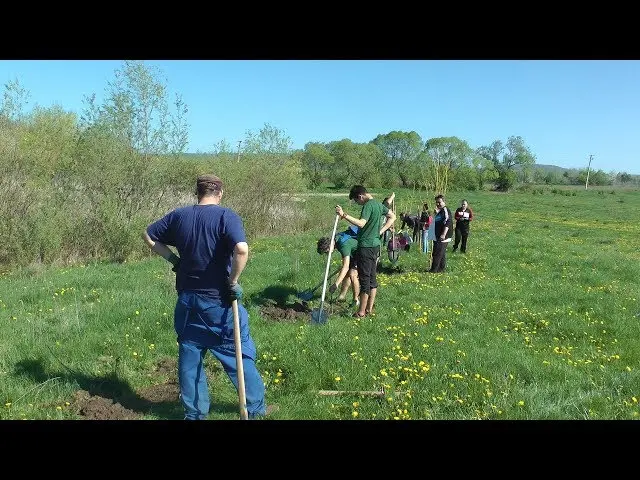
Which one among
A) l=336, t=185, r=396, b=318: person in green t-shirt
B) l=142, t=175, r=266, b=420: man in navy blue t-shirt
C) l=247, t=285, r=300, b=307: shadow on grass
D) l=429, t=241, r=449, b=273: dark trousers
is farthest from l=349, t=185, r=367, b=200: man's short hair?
l=429, t=241, r=449, b=273: dark trousers

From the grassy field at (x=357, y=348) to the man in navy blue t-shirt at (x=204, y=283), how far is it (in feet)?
1.43

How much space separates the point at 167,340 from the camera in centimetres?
660

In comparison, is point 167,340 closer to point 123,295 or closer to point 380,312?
point 123,295

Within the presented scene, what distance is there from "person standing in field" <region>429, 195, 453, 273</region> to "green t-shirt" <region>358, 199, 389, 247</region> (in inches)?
182

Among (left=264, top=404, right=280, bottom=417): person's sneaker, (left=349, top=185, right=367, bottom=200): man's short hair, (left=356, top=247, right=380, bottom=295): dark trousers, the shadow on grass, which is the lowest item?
the shadow on grass

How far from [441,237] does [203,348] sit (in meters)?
8.85

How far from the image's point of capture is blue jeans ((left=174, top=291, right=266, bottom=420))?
14.5 ft

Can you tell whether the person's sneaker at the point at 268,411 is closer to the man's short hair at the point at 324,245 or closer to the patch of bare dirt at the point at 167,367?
the patch of bare dirt at the point at 167,367

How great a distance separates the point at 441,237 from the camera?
12430 millimetres

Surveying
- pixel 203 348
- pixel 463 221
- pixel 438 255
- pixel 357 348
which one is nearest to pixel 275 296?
pixel 357 348

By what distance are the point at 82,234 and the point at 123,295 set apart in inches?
342

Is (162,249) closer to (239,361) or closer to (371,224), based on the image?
(239,361)

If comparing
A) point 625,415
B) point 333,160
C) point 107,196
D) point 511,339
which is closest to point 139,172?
point 107,196

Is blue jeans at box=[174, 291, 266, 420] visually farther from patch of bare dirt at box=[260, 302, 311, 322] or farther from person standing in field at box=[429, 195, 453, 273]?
person standing in field at box=[429, 195, 453, 273]
